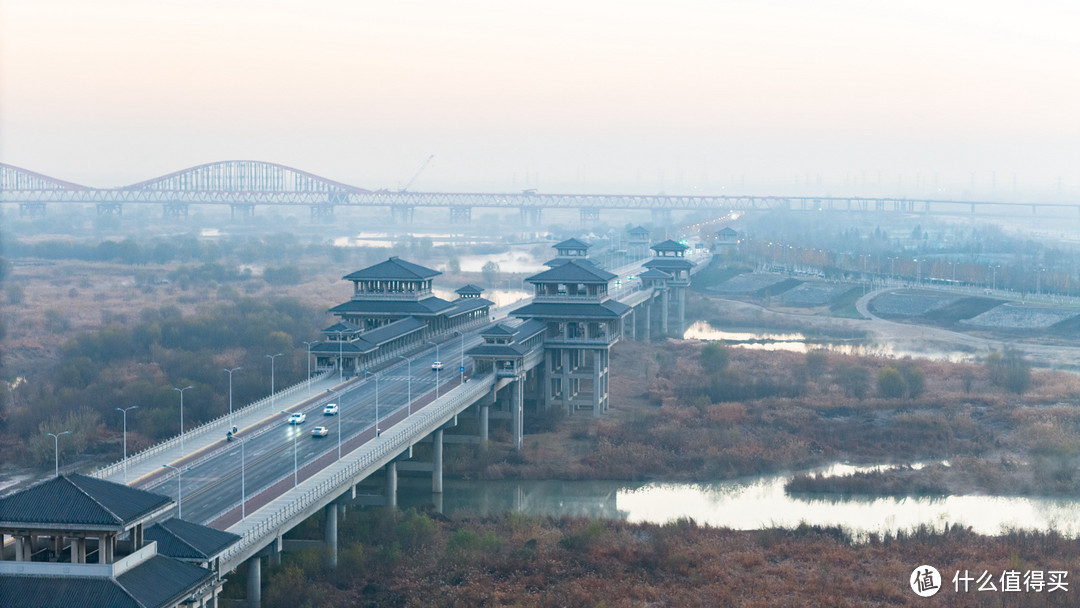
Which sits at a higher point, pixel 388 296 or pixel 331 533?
pixel 388 296

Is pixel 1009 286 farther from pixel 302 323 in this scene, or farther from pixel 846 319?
pixel 302 323

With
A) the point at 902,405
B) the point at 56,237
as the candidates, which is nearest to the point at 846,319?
the point at 902,405

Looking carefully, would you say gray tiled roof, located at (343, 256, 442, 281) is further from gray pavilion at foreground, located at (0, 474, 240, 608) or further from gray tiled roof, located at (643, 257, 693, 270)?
gray pavilion at foreground, located at (0, 474, 240, 608)

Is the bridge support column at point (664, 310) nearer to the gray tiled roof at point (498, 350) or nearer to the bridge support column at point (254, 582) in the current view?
the gray tiled roof at point (498, 350)

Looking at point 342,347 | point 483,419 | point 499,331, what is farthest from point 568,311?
point 342,347

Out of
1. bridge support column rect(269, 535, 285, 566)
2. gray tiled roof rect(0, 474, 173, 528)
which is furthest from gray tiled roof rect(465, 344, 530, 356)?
gray tiled roof rect(0, 474, 173, 528)

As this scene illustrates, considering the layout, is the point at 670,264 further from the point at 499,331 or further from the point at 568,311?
the point at 499,331
